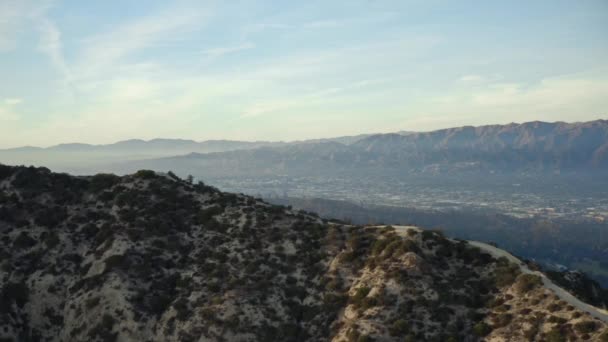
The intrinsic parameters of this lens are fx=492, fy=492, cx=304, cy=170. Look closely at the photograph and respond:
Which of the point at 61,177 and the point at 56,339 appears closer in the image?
the point at 56,339

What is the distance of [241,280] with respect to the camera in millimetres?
63219

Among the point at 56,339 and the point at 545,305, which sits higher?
the point at 545,305

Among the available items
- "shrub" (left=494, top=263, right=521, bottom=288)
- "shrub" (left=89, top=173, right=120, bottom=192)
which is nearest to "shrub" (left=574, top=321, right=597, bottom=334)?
"shrub" (left=494, top=263, right=521, bottom=288)

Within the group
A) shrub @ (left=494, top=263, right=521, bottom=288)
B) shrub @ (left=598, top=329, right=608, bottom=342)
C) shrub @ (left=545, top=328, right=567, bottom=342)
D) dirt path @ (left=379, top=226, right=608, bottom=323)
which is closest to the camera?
shrub @ (left=598, top=329, right=608, bottom=342)

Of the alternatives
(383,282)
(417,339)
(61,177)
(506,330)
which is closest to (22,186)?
(61,177)

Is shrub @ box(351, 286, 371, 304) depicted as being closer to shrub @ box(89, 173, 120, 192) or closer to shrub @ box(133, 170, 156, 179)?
shrub @ box(133, 170, 156, 179)

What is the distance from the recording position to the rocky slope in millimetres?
51719

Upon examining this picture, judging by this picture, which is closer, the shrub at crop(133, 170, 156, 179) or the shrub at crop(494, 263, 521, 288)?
the shrub at crop(494, 263, 521, 288)

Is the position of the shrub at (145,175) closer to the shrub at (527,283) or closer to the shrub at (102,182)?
the shrub at (102,182)

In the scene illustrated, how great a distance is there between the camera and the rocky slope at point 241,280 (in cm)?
5172

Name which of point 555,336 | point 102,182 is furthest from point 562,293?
point 102,182

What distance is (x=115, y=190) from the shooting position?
281 ft

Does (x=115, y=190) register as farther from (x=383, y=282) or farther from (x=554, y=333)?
(x=554, y=333)

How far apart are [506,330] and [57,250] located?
5960cm
